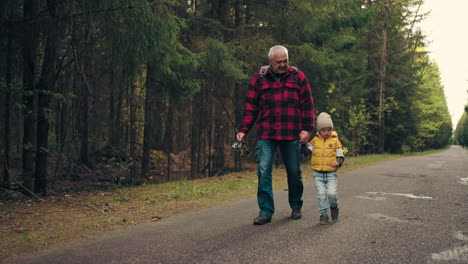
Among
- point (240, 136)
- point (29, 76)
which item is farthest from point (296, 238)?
point (29, 76)

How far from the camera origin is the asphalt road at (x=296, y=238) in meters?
3.47

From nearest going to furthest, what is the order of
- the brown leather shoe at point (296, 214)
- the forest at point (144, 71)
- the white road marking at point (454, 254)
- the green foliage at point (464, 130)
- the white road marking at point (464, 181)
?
the white road marking at point (454, 254) < the brown leather shoe at point (296, 214) < the forest at point (144, 71) < the white road marking at point (464, 181) < the green foliage at point (464, 130)

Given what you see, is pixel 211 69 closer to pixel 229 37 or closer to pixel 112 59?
pixel 229 37

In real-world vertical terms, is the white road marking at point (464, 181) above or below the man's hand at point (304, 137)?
below

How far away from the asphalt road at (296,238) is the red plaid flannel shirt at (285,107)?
1219 millimetres

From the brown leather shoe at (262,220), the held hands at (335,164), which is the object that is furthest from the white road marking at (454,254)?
the brown leather shoe at (262,220)

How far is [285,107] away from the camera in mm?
4879

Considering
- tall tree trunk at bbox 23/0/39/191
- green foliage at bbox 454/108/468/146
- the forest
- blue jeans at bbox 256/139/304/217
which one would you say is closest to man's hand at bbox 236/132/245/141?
blue jeans at bbox 256/139/304/217

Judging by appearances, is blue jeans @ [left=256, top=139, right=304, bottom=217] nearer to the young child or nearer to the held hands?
the young child

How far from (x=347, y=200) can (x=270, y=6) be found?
828 centimetres

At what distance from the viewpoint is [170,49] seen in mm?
8344

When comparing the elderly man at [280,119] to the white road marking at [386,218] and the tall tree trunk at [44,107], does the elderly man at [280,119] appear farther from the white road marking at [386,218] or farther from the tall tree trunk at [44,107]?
the tall tree trunk at [44,107]

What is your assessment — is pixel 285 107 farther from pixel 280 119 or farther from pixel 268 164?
pixel 268 164

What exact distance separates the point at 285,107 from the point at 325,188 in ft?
3.95
